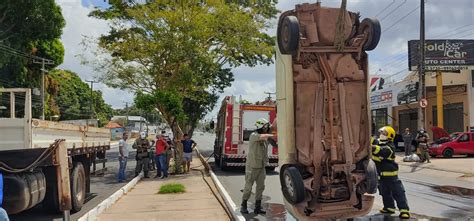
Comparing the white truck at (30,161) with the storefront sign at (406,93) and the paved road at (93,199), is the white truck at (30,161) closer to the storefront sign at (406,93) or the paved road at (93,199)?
the paved road at (93,199)

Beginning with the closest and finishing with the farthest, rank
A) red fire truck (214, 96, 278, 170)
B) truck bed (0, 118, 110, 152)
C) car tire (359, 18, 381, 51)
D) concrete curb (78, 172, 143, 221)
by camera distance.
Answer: car tire (359, 18, 381, 51), truck bed (0, 118, 110, 152), concrete curb (78, 172, 143, 221), red fire truck (214, 96, 278, 170)

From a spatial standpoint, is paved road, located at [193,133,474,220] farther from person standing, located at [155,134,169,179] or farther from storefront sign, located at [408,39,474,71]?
storefront sign, located at [408,39,474,71]

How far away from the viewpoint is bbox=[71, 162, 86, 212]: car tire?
10001 mm

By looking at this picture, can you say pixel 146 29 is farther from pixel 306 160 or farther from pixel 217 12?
pixel 306 160

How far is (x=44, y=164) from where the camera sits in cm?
791

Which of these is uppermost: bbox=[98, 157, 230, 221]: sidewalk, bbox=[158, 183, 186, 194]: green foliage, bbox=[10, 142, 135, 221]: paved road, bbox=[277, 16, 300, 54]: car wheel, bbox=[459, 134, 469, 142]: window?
bbox=[277, 16, 300, 54]: car wheel

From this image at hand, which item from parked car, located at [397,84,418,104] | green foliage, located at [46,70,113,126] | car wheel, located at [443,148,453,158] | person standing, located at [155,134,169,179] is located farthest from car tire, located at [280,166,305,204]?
green foliage, located at [46,70,113,126]

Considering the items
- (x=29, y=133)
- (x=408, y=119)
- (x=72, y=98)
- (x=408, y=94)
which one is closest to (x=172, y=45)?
(x=29, y=133)

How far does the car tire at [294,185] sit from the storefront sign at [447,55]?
25.4 m

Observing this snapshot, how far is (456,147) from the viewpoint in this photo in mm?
26453

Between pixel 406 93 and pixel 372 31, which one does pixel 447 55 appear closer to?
pixel 406 93

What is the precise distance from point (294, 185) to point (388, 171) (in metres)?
3.15

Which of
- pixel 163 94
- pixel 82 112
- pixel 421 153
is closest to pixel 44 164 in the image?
pixel 163 94

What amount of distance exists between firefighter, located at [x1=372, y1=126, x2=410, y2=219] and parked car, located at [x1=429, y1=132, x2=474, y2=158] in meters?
19.1
